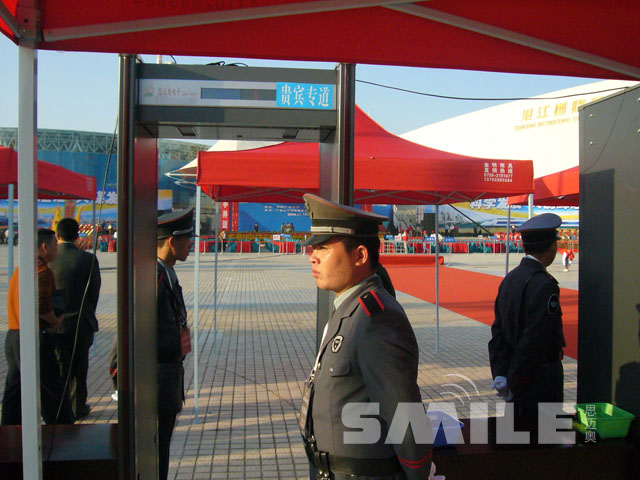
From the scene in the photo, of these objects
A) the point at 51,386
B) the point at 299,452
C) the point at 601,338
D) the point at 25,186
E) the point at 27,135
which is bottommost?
the point at 299,452

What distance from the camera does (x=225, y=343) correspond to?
8.57 meters

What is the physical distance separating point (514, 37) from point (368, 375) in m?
1.39

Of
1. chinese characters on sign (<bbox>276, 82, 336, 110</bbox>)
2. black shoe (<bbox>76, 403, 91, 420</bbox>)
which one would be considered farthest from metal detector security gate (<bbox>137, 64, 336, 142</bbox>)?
black shoe (<bbox>76, 403, 91, 420</bbox>)

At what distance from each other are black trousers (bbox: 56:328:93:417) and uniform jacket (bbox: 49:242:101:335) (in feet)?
0.27

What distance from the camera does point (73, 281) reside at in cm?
488

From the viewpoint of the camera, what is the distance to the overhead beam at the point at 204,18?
6.25 ft

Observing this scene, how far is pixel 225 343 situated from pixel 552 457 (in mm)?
6392

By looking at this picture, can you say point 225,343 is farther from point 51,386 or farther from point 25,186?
point 25,186

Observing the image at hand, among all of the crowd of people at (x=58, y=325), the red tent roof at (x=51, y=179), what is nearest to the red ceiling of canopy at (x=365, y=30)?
the crowd of people at (x=58, y=325)

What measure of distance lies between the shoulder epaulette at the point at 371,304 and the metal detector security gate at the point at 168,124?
39.3 inches

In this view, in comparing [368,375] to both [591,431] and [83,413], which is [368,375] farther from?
[83,413]

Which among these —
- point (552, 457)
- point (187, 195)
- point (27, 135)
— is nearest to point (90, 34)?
point (27, 135)

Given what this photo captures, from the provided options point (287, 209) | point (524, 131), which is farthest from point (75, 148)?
point (524, 131)

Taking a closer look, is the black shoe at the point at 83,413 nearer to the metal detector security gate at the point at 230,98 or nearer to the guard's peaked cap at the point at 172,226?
the guard's peaked cap at the point at 172,226
